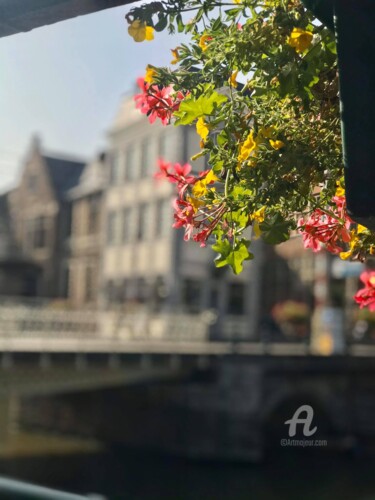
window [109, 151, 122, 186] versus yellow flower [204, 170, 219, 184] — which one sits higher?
window [109, 151, 122, 186]

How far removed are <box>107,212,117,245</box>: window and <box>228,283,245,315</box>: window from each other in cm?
424

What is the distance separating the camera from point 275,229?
5.05 feet

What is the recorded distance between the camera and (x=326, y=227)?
1.64 meters

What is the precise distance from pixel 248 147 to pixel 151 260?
83.2ft

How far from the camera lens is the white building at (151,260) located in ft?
82.5

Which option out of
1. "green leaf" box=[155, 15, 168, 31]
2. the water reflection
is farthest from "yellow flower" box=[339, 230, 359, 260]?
the water reflection

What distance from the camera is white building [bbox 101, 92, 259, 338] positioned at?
2516cm

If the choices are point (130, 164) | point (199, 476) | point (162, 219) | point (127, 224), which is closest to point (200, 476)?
point (199, 476)

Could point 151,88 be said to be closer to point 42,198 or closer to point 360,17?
point 360,17

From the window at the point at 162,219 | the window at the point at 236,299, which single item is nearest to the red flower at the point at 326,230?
the window at the point at 162,219

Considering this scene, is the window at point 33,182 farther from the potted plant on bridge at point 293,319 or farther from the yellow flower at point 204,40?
the yellow flower at point 204,40

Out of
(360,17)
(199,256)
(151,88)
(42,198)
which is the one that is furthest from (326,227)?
(42,198)

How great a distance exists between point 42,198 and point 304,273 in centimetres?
1043

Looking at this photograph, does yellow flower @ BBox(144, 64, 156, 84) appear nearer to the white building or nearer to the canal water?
the canal water
